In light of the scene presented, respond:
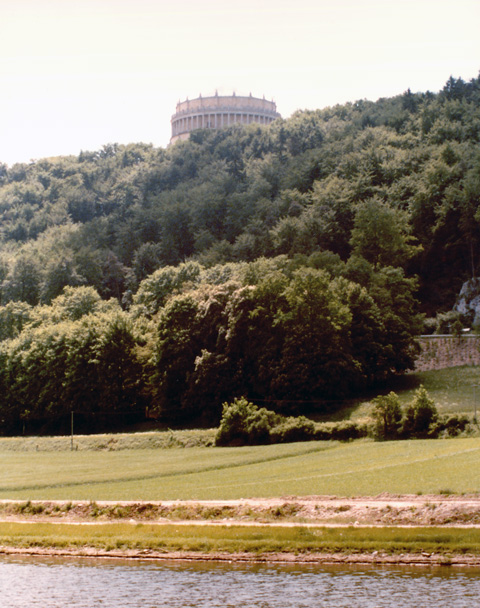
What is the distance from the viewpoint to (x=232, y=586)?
28.6 m

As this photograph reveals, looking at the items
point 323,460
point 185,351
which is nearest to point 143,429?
point 185,351

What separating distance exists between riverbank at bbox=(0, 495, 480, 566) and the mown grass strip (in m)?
0.04

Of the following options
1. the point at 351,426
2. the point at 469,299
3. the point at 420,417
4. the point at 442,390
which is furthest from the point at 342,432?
the point at 469,299

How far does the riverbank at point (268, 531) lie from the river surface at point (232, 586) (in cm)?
142

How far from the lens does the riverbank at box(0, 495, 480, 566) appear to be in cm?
3216

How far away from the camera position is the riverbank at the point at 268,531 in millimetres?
32156

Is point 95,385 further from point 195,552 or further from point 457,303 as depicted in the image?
point 195,552

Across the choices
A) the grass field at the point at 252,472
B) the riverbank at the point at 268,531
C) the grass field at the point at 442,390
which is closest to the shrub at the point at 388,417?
the grass field at the point at 252,472

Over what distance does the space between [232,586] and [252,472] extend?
2742cm

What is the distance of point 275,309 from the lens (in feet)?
323

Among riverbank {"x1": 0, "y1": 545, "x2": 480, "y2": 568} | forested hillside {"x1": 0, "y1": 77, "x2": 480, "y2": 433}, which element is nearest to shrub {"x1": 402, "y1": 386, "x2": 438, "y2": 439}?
forested hillside {"x1": 0, "y1": 77, "x2": 480, "y2": 433}

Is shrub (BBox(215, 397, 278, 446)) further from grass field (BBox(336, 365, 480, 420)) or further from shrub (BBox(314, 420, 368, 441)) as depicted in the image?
grass field (BBox(336, 365, 480, 420))

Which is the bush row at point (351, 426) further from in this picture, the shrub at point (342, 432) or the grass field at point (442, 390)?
the grass field at point (442, 390)

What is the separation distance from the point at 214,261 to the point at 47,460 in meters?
75.2
